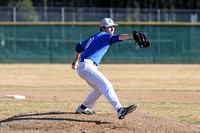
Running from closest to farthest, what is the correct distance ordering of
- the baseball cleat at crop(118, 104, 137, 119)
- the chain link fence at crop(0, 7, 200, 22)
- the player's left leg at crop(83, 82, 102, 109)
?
the baseball cleat at crop(118, 104, 137, 119)
the player's left leg at crop(83, 82, 102, 109)
the chain link fence at crop(0, 7, 200, 22)

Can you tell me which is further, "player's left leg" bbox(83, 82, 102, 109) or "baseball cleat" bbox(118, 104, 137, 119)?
"player's left leg" bbox(83, 82, 102, 109)

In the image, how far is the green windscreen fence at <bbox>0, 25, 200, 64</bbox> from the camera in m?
23.2

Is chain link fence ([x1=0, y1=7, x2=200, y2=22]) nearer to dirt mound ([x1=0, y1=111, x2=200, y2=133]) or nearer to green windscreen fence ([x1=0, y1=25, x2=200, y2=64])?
green windscreen fence ([x1=0, y1=25, x2=200, y2=64])

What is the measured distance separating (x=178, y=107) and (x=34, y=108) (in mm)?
3387

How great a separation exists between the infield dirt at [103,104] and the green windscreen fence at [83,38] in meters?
3.33

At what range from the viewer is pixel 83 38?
2325cm

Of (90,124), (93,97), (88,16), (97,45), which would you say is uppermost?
(97,45)

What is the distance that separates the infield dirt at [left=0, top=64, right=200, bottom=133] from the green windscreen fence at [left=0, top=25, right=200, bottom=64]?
3325 millimetres

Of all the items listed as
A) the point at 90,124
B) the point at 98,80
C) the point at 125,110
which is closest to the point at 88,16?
the point at 98,80

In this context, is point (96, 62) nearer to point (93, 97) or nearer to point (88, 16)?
point (93, 97)

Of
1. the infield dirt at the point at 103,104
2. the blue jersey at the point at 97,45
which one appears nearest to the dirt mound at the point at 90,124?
the infield dirt at the point at 103,104

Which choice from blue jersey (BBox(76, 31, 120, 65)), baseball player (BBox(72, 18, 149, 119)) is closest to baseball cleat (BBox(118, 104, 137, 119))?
baseball player (BBox(72, 18, 149, 119))

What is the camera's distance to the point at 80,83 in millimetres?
15336

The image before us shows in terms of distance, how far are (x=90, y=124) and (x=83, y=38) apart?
17.3 meters
